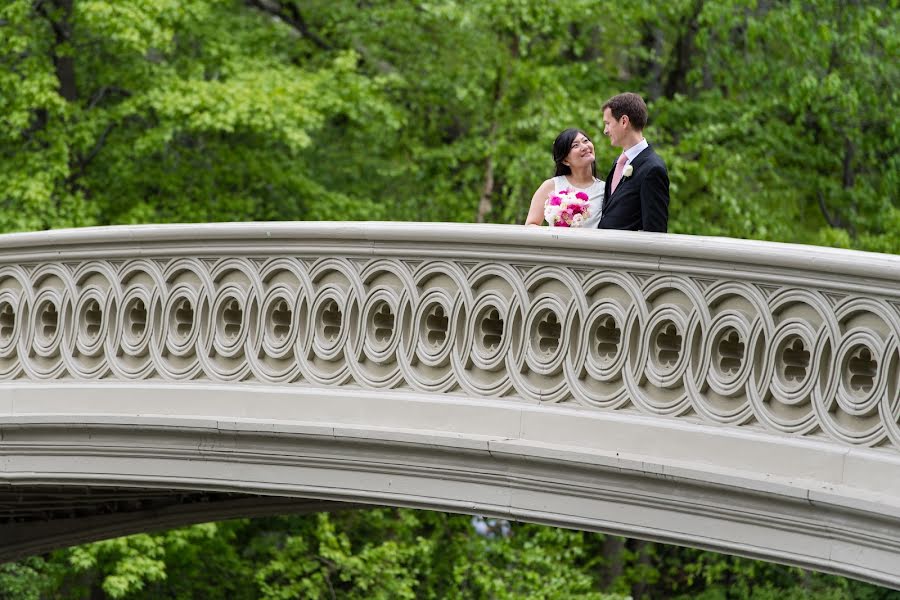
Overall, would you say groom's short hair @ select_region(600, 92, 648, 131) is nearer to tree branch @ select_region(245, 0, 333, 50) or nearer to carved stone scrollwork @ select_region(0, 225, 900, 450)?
carved stone scrollwork @ select_region(0, 225, 900, 450)

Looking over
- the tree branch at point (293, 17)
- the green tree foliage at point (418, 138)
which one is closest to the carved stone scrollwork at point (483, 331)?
the green tree foliage at point (418, 138)

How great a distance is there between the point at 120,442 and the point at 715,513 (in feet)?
13.0

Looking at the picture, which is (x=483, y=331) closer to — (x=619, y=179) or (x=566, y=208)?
(x=566, y=208)

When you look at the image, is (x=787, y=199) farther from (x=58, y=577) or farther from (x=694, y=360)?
(x=694, y=360)

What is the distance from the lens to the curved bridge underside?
686cm

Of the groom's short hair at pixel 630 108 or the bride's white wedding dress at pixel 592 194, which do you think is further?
the bride's white wedding dress at pixel 592 194

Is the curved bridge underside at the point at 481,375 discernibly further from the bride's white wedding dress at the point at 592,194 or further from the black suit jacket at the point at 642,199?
the bride's white wedding dress at the point at 592,194

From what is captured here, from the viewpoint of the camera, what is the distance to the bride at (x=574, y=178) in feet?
26.2

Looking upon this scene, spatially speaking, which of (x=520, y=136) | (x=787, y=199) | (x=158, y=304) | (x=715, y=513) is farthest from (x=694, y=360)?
(x=787, y=199)

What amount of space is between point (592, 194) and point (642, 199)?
57 centimetres

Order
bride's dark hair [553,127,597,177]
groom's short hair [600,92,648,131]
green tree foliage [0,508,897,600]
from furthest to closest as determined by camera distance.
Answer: green tree foliage [0,508,897,600], bride's dark hair [553,127,597,177], groom's short hair [600,92,648,131]

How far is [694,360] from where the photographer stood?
7.42 m

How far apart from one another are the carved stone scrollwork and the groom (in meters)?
0.32

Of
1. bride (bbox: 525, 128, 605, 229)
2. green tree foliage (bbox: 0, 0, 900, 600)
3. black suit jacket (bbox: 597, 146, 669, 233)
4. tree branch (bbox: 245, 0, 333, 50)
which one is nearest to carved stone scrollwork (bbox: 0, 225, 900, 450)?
black suit jacket (bbox: 597, 146, 669, 233)
